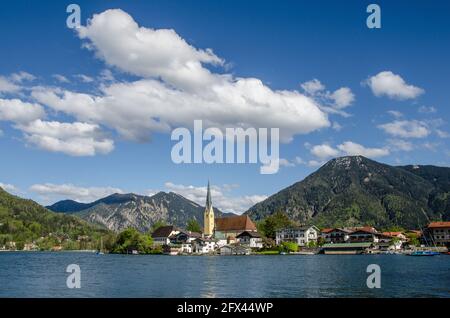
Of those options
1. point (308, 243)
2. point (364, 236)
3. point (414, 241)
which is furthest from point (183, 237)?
point (414, 241)

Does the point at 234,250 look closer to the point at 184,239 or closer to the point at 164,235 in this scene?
the point at 184,239

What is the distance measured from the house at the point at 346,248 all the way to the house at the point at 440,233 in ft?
112

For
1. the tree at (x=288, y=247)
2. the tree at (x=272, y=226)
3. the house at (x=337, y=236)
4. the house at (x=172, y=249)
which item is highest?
the tree at (x=272, y=226)

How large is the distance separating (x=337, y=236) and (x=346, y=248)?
61.4ft

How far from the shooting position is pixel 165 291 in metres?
37.3

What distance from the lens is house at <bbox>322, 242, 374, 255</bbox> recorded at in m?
155

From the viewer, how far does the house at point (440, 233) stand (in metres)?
175

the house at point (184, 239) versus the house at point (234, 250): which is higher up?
the house at point (184, 239)

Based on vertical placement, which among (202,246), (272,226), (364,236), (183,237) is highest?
(272,226)

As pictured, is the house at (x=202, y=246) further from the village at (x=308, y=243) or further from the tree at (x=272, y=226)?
the tree at (x=272, y=226)

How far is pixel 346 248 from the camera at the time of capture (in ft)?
513

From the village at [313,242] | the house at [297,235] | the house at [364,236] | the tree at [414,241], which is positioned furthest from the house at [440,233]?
the house at [297,235]

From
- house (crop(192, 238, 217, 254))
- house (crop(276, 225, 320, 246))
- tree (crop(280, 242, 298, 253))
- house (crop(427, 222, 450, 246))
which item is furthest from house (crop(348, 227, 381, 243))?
house (crop(192, 238, 217, 254))

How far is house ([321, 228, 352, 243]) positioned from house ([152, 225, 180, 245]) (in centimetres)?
6111
